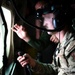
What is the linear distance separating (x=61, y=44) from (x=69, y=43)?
0.29ft

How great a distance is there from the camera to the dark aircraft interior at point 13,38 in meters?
1.72

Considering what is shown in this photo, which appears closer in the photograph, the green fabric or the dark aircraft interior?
the dark aircraft interior

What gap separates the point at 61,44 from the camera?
1.73 m

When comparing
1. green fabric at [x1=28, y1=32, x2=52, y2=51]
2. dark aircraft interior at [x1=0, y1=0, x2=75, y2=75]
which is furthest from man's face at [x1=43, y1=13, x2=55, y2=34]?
green fabric at [x1=28, y1=32, x2=52, y2=51]

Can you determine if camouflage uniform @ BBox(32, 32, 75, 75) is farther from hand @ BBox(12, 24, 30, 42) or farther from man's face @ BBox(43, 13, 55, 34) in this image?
hand @ BBox(12, 24, 30, 42)

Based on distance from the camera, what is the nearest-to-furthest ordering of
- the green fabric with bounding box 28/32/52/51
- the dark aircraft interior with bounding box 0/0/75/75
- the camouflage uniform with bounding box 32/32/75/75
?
1. the camouflage uniform with bounding box 32/32/75/75
2. the dark aircraft interior with bounding box 0/0/75/75
3. the green fabric with bounding box 28/32/52/51

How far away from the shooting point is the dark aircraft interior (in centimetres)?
172

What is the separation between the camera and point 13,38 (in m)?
1.90

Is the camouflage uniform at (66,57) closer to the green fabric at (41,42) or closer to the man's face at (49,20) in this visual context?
the man's face at (49,20)

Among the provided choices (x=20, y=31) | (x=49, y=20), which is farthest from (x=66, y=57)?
(x=20, y=31)

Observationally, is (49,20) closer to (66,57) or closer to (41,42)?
(66,57)

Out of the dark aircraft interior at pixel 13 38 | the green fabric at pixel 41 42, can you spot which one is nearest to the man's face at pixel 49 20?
the dark aircraft interior at pixel 13 38

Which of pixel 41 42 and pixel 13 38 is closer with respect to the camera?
pixel 13 38

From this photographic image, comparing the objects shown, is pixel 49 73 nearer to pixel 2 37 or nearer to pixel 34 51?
pixel 34 51
